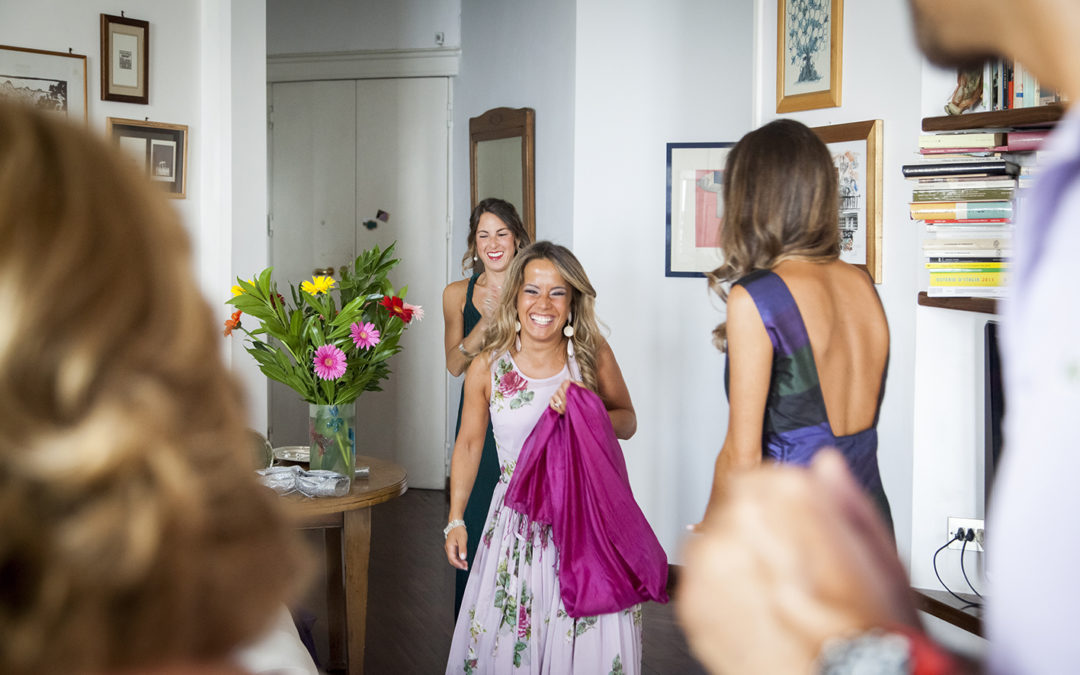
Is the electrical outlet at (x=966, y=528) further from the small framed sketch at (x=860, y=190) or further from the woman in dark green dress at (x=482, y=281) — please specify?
the woman in dark green dress at (x=482, y=281)

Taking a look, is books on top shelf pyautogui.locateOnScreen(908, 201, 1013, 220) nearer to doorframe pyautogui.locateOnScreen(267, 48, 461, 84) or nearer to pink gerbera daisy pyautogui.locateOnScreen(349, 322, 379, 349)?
pink gerbera daisy pyautogui.locateOnScreen(349, 322, 379, 349)

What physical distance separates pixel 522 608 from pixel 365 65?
4.68 metres

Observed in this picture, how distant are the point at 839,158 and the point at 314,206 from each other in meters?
3.93

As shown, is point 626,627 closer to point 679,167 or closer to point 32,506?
point 32,506

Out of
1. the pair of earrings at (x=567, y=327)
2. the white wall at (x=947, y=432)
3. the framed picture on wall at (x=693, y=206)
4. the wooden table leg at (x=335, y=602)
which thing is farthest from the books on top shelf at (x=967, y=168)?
the wooden table leg at (x=335, y=602)

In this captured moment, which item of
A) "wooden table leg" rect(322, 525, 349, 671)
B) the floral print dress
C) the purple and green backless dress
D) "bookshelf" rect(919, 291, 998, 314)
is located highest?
"bookshelf" rect(919, 291, 998, 314)

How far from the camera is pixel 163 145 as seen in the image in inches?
146

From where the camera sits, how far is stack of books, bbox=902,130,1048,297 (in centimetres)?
253

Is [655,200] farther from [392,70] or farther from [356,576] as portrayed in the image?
[392,70]

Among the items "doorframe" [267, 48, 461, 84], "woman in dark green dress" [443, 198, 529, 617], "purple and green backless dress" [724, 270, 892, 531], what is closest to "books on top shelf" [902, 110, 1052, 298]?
"purple and green backless dress" [724, 270, 892, 531]

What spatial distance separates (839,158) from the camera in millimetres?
3480

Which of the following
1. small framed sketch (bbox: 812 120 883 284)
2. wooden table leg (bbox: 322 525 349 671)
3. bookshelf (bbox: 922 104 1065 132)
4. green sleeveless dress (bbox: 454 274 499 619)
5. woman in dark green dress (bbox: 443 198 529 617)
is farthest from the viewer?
woman in dark green dress (bbox: 443 198 529 617)

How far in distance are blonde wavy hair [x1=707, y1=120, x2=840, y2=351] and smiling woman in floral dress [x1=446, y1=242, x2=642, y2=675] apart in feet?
2.41

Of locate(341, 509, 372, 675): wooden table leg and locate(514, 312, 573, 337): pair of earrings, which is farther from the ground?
locate(514, 312, 573, 337): pair of earrings
